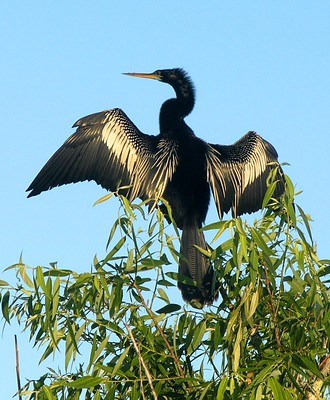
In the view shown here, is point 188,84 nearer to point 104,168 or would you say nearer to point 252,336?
point 104,168

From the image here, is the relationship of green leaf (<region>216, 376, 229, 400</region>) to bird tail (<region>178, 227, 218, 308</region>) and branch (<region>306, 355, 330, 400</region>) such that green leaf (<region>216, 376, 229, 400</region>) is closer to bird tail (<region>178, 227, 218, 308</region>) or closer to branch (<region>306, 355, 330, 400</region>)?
branch (<region>306, 355, 330, 400</region>)

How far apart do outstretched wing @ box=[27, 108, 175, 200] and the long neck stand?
1.16 feet

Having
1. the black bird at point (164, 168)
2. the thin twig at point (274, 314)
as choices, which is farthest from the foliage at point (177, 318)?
the black bird at point (164, 168)

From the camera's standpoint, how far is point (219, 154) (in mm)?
6695

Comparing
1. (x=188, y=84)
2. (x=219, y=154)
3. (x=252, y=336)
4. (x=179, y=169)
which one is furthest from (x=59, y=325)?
(x=188, y=84)

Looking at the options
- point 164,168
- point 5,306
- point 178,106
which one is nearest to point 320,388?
point 5,306

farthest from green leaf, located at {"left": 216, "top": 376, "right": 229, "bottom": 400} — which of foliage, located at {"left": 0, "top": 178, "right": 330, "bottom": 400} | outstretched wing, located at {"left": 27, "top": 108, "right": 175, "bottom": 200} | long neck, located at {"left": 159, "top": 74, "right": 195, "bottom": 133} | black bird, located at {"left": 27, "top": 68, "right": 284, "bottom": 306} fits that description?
long neck, located at {"left": 159, "top": 74, "right": 195, "bottom": 133}

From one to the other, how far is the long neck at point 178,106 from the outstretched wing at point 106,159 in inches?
14.0

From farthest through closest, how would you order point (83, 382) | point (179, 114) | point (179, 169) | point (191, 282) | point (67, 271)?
point (179, 114) < point (179, 169) < point (191, 282) < point (67, 271) < point (83, 382)

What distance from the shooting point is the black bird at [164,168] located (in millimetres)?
6266

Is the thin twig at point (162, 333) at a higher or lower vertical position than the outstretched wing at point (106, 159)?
lower

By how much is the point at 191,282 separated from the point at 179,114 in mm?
3213

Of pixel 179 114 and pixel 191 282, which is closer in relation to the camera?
pixel 191 282

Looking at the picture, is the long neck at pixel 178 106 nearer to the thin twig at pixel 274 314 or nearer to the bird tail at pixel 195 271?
the bird tail at pixel 195 271
